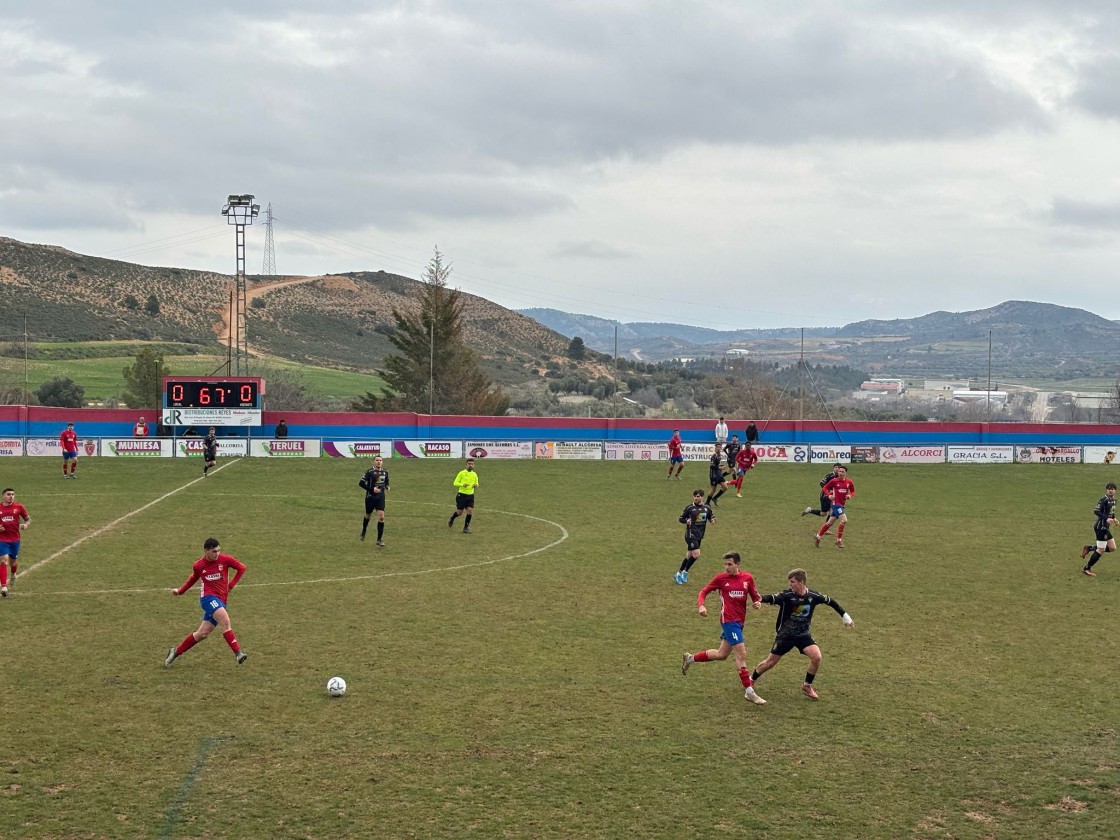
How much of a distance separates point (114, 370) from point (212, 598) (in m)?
89.2

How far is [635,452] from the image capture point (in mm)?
55469

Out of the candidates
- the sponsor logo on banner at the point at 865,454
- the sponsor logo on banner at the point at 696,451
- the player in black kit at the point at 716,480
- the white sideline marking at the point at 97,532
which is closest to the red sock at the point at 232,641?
the white sideline marking at the point at 97,532

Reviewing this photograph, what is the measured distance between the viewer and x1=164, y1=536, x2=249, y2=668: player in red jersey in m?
16.1

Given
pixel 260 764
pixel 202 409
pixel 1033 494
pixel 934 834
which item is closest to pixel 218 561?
pixel 260 764

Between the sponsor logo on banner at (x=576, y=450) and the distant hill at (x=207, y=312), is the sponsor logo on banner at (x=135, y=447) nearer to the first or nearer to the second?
the sponsor logo on banner at (x=576, y=450)

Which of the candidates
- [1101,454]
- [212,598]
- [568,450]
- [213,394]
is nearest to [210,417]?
[213,394]

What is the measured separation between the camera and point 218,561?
1653 cm

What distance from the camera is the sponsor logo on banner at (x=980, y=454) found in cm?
5659

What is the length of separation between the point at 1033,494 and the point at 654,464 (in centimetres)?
1740

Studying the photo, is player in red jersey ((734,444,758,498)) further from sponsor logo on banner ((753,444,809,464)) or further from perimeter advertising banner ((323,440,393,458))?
perimeter advertising banner ((323,440,393,458))

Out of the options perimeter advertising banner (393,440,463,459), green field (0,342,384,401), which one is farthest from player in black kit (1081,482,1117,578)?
green field (0,342,384,401)

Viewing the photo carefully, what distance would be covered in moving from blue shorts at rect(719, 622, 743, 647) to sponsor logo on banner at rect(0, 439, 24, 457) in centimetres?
Answer: 4362

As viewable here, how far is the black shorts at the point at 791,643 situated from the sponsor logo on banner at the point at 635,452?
40.0m

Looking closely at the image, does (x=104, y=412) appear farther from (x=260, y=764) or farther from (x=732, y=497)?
(x=260, y=764)
